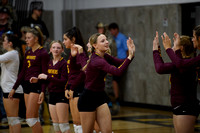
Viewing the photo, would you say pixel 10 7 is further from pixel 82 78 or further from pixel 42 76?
pixel 82 78

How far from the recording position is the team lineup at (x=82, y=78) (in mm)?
4860

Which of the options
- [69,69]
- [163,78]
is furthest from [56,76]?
[163,78]

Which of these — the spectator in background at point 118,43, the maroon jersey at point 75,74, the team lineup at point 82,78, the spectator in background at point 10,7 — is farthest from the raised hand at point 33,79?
the spectator in background at point 118,43

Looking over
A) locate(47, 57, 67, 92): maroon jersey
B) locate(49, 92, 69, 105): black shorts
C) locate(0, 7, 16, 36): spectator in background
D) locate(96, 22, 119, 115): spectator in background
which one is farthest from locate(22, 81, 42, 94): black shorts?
locate(0, 7, 16, 36): spectator in background

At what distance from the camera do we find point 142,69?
459 inches

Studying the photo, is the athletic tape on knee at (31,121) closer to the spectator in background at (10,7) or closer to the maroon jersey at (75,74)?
the maroon jersey at (75,74)


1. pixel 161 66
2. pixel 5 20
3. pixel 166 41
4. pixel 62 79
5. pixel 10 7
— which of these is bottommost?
pixel 62 79

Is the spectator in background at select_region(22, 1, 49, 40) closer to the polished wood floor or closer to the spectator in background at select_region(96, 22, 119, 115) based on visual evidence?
the spectator in background at select_region(96, 22, 119, 115)

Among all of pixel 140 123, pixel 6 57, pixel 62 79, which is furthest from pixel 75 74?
pixel 140 123

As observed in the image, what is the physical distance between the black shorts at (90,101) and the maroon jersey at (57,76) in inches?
50.0

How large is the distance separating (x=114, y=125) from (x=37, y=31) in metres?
3.04

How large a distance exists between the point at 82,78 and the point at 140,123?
11.0ft

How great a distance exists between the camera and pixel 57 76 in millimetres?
6582

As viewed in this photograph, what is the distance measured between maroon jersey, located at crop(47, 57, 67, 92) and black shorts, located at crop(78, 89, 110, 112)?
4.16 feet
